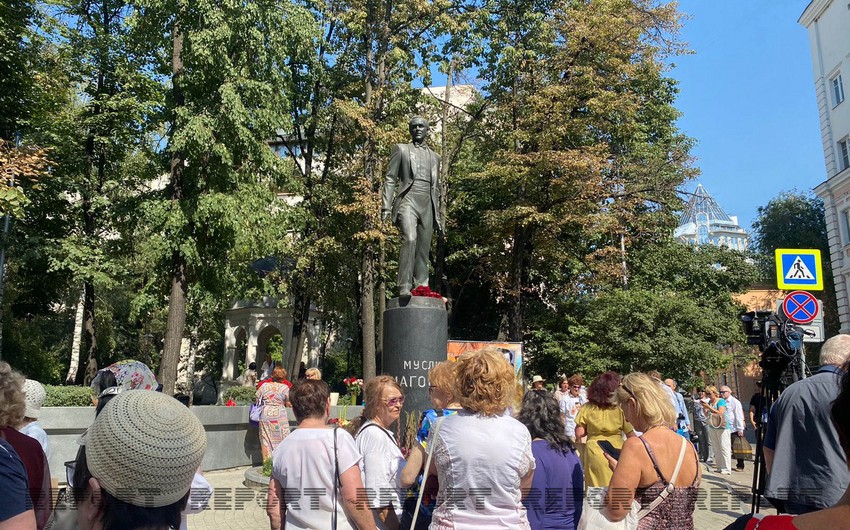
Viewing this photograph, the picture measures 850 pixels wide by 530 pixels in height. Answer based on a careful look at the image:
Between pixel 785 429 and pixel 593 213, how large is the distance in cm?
2017

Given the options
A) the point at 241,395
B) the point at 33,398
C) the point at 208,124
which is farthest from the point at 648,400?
the point at 241,395

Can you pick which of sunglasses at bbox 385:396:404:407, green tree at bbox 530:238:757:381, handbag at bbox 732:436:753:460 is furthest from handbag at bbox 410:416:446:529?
green tree at bbox 530:238:757:381

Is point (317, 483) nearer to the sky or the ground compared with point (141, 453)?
nearer to the ground

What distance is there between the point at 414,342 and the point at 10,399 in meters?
5.40

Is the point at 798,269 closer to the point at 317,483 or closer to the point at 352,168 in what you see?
the point at 317,483

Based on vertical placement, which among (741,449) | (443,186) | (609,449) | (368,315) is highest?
(443,186)

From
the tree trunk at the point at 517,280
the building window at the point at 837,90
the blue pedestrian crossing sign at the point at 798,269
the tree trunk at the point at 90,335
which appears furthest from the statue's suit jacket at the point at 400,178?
the building window at the point at 837,90

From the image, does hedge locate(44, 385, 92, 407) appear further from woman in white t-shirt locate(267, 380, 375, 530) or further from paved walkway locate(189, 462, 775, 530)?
woman in white t-shirt locate(267, 380, 375, 530)

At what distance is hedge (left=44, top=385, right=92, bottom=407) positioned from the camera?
487 inches

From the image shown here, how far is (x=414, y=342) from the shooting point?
26.8 feet

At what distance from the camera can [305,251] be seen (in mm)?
22328

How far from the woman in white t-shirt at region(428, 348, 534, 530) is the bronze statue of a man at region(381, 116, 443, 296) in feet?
20.2

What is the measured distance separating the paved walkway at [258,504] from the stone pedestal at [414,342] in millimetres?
2042

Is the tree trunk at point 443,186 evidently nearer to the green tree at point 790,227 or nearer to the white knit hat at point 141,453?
the white knit hat at point 141,453
